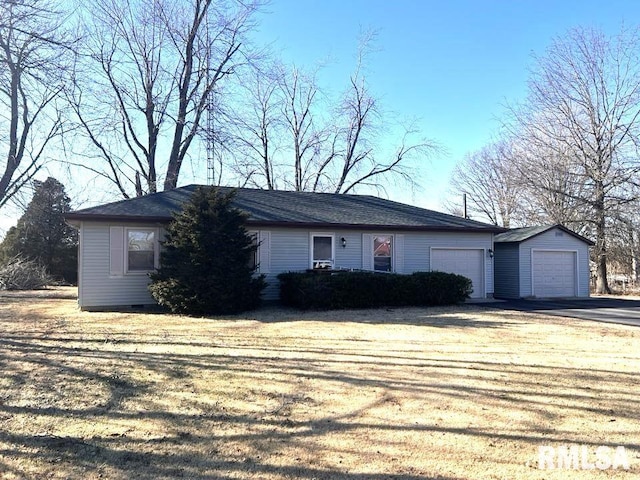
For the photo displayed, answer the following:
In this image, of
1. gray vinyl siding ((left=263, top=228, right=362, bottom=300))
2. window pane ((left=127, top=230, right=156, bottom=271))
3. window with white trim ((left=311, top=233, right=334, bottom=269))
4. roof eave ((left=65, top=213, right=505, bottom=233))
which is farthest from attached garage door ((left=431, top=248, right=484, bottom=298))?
window pane ((left=127, top=230, right=156, bottom=271))

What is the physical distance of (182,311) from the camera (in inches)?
475

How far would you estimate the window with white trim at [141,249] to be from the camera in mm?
13396

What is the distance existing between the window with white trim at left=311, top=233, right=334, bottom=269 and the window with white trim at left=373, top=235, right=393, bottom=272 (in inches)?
Answer: 59.7

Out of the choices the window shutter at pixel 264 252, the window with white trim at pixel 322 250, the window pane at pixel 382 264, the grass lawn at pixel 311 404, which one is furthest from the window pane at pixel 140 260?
the window pane at pixel 382 264

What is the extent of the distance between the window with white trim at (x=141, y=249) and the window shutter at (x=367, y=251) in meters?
6.43

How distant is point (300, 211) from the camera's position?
15828 millimetres

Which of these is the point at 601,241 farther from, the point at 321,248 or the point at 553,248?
the point at 321,248

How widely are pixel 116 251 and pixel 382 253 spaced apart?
8.20 m

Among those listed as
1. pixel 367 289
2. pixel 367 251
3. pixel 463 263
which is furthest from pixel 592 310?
pixel 367 251

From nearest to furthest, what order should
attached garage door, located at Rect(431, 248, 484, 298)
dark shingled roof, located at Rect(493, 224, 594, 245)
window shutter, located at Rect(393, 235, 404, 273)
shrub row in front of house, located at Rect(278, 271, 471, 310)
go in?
shrub row in front of house, located at Rect(278, 271, 471, 310) < window shutter, located at Rect(393, 235, 404, 273) < attached garage door, located at Rect(431, 248, 484, 298) < dark shingled roof, located at Rect(493, 224, 594, 245)

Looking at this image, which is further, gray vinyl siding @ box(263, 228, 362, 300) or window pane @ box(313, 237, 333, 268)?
window pane @ box(313, 237, 333, 268)

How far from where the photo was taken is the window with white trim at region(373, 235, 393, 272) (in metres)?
15.7

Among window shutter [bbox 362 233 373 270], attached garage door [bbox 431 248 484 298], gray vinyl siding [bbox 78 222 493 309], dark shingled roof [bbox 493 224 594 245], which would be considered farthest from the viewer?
dark shingled roof [bbox 493 224 594 245]

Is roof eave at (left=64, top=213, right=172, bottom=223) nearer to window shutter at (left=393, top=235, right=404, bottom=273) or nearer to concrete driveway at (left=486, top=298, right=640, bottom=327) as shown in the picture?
window shutter at (left=393, top=235, right=404, bottom=273)
